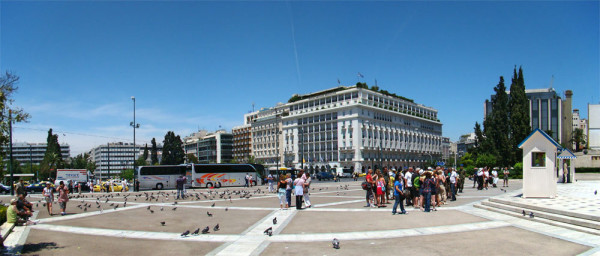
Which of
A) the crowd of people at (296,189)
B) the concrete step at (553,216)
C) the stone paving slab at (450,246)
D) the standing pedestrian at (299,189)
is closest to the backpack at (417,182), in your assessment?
the concrete step at (553,216)

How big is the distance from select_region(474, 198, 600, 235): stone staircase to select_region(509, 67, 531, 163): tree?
36991 millimetres

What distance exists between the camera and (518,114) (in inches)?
1889

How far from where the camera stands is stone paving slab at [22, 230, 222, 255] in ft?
29.6

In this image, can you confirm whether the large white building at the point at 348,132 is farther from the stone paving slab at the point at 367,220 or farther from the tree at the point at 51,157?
the stone paving slab at the point at 367,220

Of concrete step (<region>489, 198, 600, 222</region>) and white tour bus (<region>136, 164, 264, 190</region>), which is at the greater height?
concrete step (<region>489, 198, 600, 222</region>)

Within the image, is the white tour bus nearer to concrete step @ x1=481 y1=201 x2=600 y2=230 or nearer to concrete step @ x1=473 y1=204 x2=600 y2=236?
concrete step @ x1=473 y1=204 x2=600 y2=236

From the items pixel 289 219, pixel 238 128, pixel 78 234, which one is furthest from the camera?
pixel 238 128

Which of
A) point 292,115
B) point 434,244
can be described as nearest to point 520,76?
point 434,244

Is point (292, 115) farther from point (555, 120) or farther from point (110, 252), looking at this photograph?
point (110, 252)

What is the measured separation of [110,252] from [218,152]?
123737 mm

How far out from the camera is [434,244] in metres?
9.30

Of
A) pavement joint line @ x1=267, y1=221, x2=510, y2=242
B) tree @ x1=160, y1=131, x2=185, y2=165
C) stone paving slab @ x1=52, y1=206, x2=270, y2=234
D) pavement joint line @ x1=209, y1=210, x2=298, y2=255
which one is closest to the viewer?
pavement joint line @ x1=209, y1=210, x2=298, y2=255

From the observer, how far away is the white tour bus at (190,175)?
142 ft

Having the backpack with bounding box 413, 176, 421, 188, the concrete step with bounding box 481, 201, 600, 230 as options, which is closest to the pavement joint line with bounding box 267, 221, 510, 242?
the concrete step with bounding box 481, 201, 600, 230
